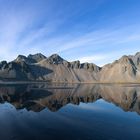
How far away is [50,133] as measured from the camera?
112 feet

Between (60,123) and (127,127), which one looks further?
(60,123)

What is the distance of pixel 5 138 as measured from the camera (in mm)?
30562

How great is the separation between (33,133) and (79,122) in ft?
40.6

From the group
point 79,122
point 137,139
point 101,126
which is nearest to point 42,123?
point 79,122

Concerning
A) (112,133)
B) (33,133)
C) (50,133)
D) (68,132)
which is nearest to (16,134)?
(33,133)

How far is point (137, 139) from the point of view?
3173cm

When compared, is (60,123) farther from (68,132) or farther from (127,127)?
(127,127)

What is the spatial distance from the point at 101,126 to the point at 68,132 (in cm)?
786

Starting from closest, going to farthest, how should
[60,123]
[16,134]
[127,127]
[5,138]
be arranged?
1. [5,138]
2. [16,134]
3. [127,127]
4. [60,123]

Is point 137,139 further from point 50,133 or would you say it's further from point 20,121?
point 20,121

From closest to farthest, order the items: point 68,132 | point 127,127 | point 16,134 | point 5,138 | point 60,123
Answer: point 5,138
point 16,134
point 68,132
point 127,127
point 60,123

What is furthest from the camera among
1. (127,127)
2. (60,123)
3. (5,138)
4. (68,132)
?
(60,123)

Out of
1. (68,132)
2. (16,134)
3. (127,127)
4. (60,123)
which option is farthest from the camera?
(60,123)

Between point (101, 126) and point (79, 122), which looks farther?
point (79, 122)
